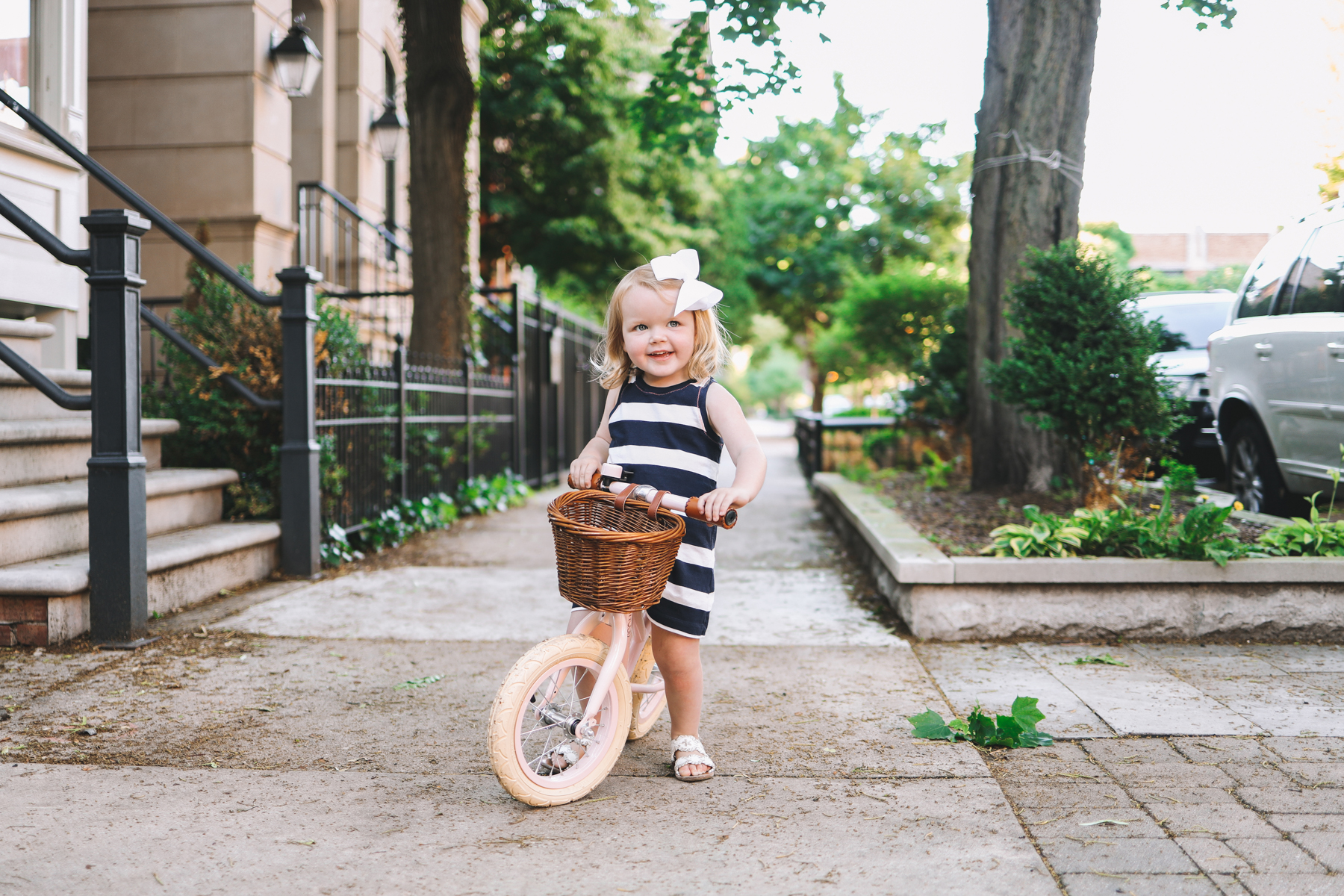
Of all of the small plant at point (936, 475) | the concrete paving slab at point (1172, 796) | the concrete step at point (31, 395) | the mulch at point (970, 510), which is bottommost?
the concrete paving slab at point (1172, 796)

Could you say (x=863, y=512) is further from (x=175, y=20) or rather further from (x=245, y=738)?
(x=175, y=20)

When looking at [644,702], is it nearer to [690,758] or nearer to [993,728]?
[690,758]

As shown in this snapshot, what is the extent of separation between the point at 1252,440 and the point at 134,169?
10.6m

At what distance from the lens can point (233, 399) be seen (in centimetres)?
619

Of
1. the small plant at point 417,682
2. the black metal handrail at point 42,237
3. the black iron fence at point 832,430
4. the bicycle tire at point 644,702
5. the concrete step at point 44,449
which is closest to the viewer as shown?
the bicycle tire at point 644,702

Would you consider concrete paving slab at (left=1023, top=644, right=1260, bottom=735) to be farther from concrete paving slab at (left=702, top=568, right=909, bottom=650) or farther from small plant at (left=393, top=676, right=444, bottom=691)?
small plant at (left=393, top=676, right=444, bottom=691)

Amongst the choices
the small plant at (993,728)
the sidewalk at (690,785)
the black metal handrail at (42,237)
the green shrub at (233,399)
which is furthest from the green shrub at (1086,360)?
the black metal handrail at (42,237)

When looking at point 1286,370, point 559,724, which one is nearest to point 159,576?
point 559,724

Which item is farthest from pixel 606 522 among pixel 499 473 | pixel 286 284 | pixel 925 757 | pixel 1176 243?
pixel 1176 243

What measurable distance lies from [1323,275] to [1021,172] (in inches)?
73.3

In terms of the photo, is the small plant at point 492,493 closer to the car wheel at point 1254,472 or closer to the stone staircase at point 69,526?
the stone staircase at point 69,526

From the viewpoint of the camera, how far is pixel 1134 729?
3344 mm

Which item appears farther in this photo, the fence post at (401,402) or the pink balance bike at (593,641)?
the fence post at (401,402)

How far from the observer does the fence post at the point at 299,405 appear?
5.83 metres
